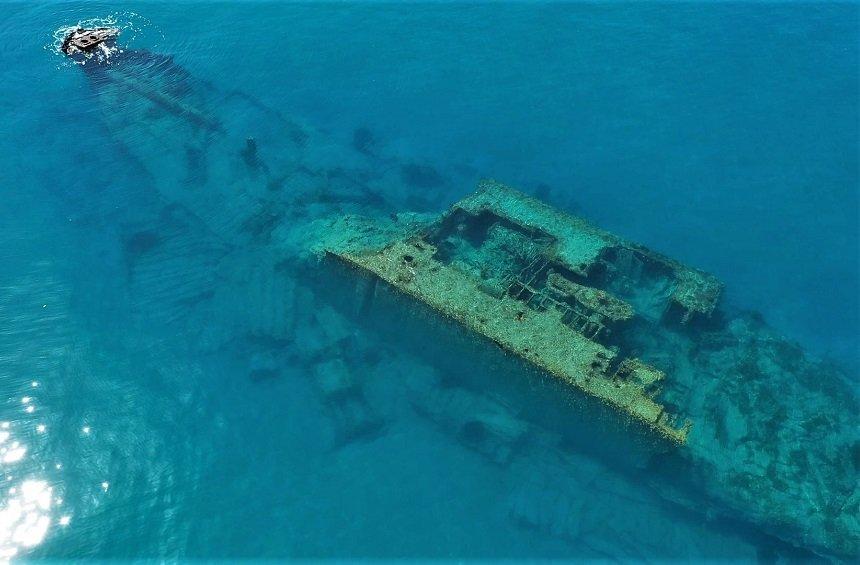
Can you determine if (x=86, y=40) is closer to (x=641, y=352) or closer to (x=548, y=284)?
(x=548, y=284)

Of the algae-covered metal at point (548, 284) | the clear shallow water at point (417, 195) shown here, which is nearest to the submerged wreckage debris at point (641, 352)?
the algae-covered metal at point (548, 284)

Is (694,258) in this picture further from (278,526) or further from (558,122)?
(278,526)

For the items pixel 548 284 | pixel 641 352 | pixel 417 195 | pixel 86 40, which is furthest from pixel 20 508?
pixel 86 40

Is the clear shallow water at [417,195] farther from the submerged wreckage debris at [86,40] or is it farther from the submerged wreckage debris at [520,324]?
the submerged wreckage debris at [86,40]

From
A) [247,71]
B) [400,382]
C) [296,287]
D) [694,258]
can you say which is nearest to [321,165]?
[296,287]

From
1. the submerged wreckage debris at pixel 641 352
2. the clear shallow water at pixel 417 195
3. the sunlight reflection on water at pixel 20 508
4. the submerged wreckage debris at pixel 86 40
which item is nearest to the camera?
the sunlight reflection on water at pixel 20 508

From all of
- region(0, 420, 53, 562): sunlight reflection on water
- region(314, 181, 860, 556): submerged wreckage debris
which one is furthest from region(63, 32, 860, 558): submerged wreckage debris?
region(0, 420, 53, 562): sunlight reflection on water
